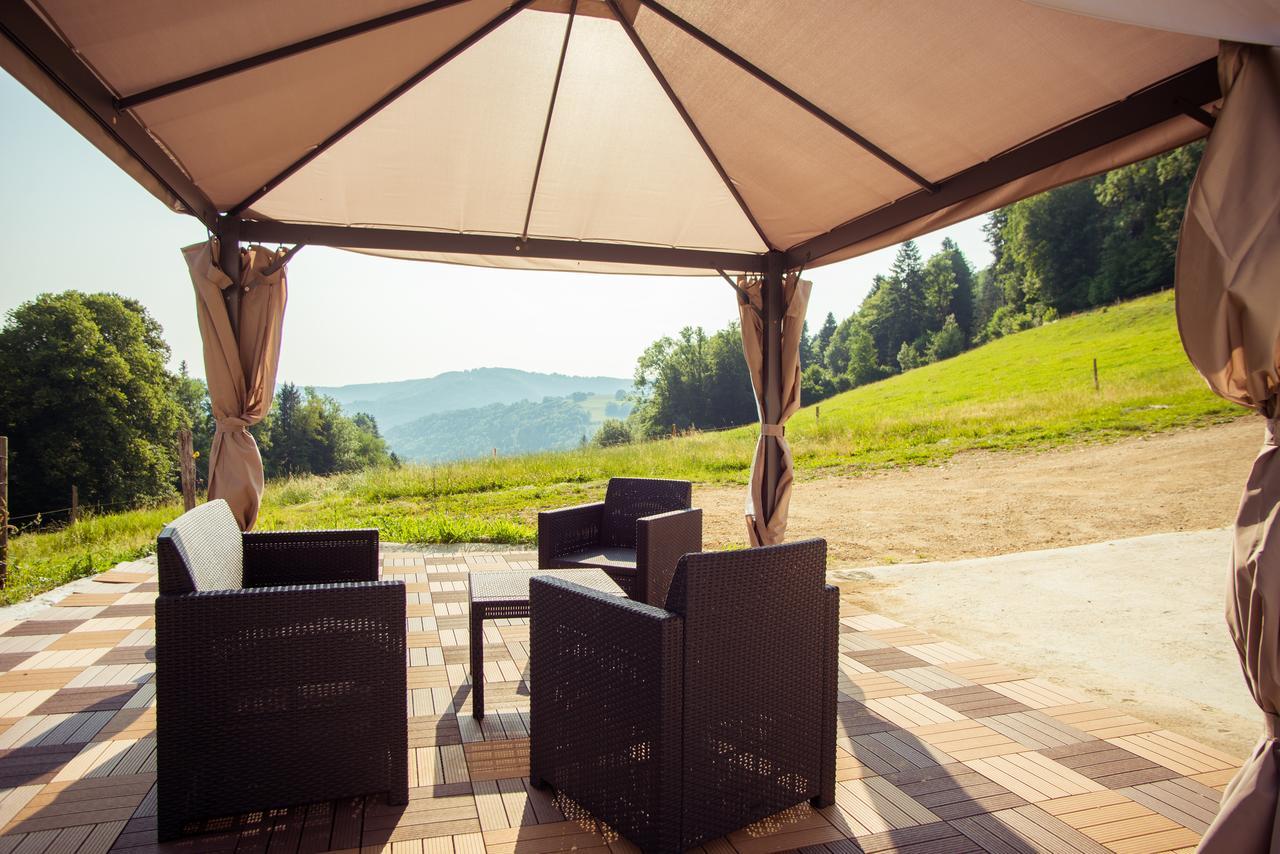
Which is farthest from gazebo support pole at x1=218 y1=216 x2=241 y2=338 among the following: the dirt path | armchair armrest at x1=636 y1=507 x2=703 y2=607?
the dirt path

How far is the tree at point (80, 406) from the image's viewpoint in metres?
24.3

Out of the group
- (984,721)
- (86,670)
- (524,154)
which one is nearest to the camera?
(984,721)

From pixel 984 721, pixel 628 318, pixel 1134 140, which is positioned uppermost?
pixel 628 318

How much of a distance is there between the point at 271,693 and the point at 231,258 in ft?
9.12

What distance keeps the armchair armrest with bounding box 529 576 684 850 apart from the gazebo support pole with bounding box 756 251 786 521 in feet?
8.69

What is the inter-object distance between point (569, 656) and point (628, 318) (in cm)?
5938

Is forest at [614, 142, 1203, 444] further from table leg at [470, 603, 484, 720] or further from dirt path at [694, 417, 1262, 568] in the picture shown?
table leg at [470, 603, 484, 720]

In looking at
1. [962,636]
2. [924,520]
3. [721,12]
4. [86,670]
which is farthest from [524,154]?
[924,520]

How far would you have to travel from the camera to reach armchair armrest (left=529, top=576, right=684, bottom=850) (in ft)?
6.29

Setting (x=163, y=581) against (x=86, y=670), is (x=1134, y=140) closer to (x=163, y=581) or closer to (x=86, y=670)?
(x=163, y=581)

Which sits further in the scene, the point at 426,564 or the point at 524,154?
the point at 426,564

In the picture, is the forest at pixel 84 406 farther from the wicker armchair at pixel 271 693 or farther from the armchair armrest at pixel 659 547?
the wicker armchair at pixel 271 693

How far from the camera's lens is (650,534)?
11.6ft

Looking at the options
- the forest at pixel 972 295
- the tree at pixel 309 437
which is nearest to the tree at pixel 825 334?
the forest at pixel 972 295
